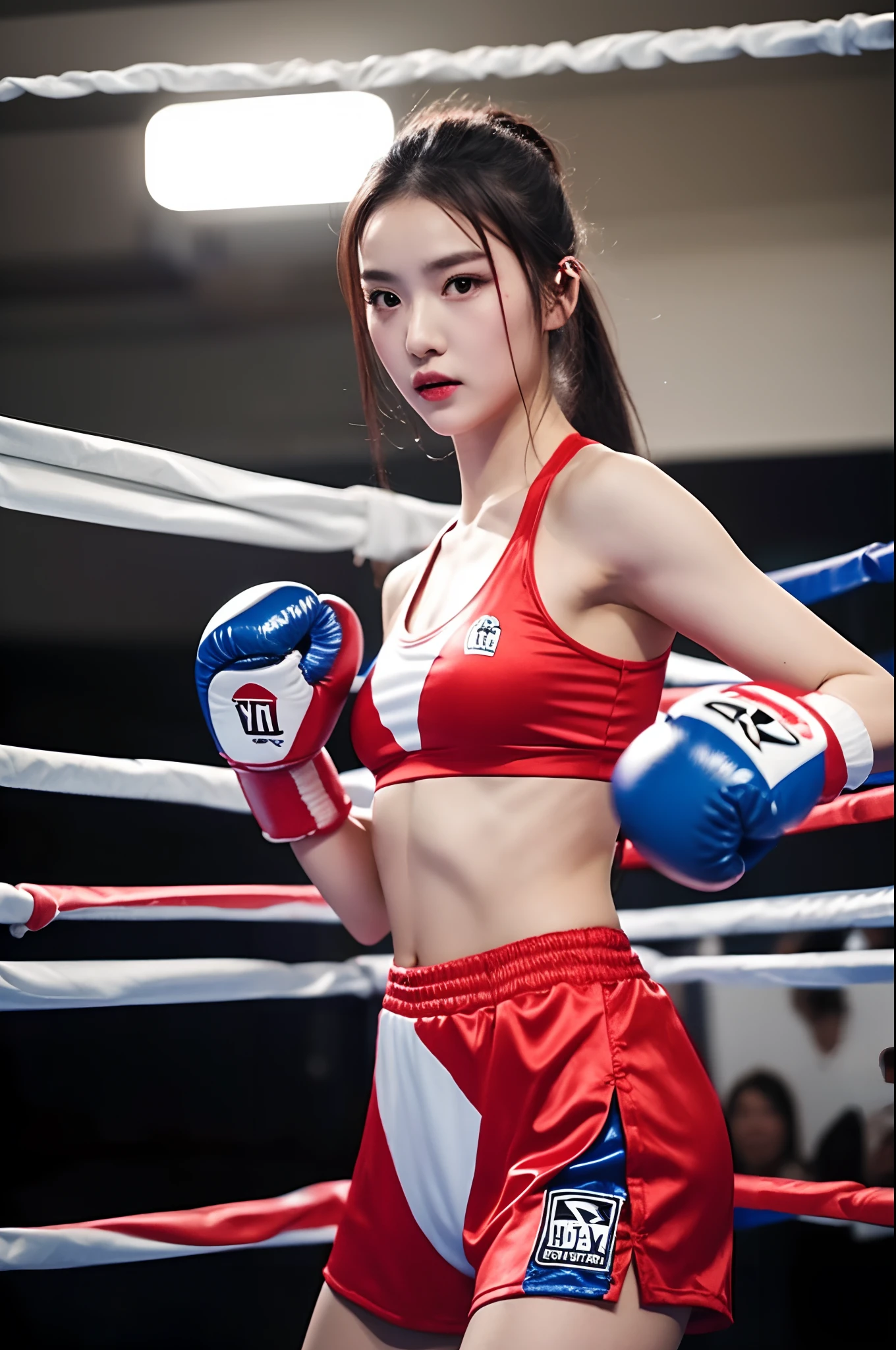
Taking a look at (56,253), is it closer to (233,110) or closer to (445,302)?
(233,110)

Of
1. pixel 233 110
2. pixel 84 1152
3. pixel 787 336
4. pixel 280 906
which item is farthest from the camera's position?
pixel 787 336

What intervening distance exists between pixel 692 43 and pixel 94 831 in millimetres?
1372

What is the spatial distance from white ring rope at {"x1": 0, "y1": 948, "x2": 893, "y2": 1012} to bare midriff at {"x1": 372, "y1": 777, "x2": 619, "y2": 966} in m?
0.44

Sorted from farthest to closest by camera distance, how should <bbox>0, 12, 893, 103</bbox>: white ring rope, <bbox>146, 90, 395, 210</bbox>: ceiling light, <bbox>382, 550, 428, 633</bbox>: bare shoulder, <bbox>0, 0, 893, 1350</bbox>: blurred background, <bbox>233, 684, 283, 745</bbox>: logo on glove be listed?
<bbox>146, 90, 395, 210</bbox>: ceiling light, <bbox>0, 0, 893, 1350</bbox>: blurred background, <bbox>0, 12, 893, 103</bbox>: white ring rope, <bbox>382, 550, 428, 633</bbox>: bare shoulder, <bbox>233, 684, 283, 745</bbox>: logo on glove

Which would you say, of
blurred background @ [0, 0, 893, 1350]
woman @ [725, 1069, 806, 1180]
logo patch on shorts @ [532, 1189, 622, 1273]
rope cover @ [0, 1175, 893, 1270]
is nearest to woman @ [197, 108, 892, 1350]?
logo patch on shorts @ [532, 1189, 622, 1273]

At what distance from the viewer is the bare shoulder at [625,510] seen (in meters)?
1.07

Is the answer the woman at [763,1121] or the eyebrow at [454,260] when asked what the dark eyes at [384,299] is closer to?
the eyebrow at [454,260]

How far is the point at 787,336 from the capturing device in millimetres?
2021

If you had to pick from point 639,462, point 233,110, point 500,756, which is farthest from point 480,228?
point 233,110

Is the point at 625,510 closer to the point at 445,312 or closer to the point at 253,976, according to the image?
the point at 445,312

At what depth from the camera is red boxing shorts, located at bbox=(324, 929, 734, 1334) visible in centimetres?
97

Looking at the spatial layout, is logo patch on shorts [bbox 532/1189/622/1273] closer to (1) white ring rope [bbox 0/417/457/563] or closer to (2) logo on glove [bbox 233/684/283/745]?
(2) logo on glove [bbox 233/684/283/745]

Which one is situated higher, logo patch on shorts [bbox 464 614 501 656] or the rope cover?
logo patch on shorts [bbox 464 614 501 656]

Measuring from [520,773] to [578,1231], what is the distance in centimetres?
39
